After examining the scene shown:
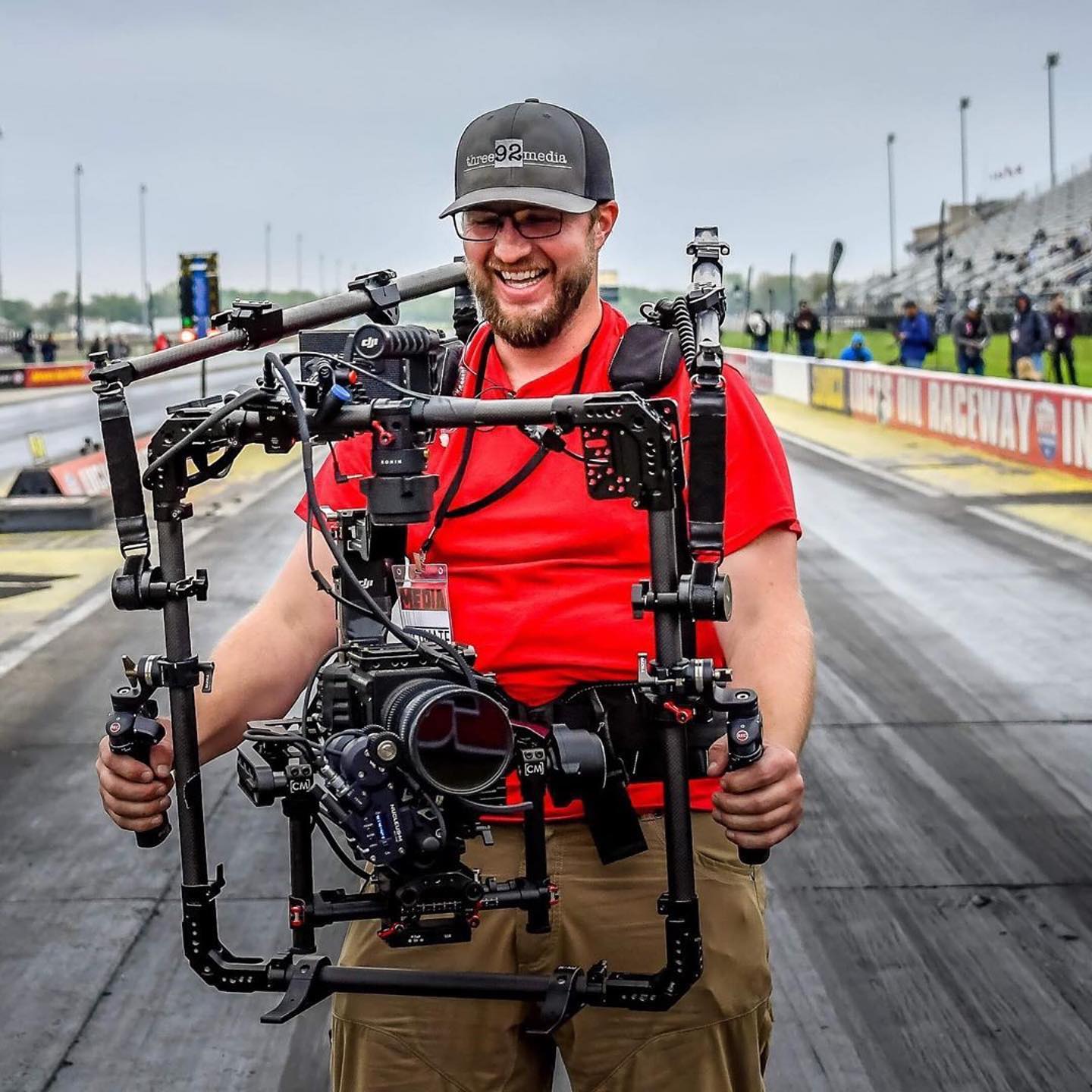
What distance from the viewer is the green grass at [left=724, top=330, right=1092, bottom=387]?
44781 mm

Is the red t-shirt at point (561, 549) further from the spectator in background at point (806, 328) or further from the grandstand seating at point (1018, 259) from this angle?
the grandstand seating at point (1018, 259)

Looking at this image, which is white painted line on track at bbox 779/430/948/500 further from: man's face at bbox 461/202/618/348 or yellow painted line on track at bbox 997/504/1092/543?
man's face at bbox 461/202/618/348

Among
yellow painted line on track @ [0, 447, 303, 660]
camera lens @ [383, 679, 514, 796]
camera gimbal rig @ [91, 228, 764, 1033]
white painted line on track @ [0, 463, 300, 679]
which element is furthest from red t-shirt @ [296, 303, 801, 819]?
yellow painted line on track @ [0, 447, 303, 660]

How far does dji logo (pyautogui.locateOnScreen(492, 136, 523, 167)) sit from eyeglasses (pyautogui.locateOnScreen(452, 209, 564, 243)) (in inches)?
4.2

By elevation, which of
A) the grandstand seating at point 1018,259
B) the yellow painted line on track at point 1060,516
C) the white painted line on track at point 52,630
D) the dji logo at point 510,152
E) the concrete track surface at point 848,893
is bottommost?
the concrete track surface at point 848,893

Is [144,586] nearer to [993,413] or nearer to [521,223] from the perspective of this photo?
[521,223]

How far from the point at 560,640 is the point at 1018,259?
3508 inches

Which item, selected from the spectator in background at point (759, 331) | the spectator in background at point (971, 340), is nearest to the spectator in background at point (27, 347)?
the spectator in background at point (759, 331)

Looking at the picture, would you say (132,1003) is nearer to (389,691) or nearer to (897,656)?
(389,691)

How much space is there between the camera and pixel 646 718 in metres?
2.61

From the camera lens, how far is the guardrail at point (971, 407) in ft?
69.7

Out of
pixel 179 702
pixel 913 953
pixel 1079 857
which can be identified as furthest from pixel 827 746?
pixel 179 702

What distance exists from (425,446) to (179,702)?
55 cm

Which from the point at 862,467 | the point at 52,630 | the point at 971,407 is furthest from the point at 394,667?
the point at 971,407
